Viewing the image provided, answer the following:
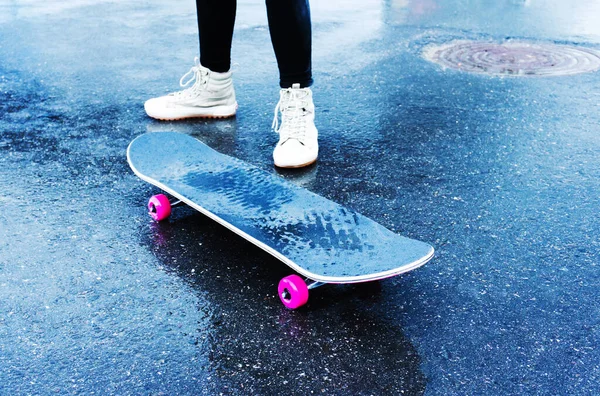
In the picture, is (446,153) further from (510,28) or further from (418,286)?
(510,28)

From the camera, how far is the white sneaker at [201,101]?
302cm

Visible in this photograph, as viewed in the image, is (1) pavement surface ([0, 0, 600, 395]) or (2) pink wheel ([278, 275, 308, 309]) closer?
(1) pavement surface ([0, 0, 600, 395])

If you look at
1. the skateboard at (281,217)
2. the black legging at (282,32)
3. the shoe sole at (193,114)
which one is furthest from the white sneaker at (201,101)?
the skateboard at (281,217)

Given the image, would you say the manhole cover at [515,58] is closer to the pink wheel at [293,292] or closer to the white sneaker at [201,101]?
the white sneaker at [201,101]

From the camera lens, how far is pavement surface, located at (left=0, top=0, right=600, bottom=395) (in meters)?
1.43

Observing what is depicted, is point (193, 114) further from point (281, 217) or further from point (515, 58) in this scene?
point (515, 58)

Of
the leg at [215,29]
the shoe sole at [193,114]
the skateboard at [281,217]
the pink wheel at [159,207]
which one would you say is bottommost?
the shoe sole at [193,114]

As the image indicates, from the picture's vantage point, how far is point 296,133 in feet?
8.44

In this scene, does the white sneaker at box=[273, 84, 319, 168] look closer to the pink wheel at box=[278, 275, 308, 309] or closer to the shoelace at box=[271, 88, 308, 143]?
the shoelace at box=[271, 88, 308, 143]

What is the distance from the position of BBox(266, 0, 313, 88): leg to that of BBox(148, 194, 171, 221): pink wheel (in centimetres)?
82

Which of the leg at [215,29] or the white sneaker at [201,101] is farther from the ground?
the leg at [215,29]

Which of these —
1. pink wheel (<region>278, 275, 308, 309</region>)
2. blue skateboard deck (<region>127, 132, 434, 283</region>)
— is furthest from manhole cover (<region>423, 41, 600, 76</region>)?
pink wheel (<region>278, 275, 308, 309</region>)

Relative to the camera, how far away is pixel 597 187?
2.33 meters

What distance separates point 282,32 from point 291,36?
40 millimetres
